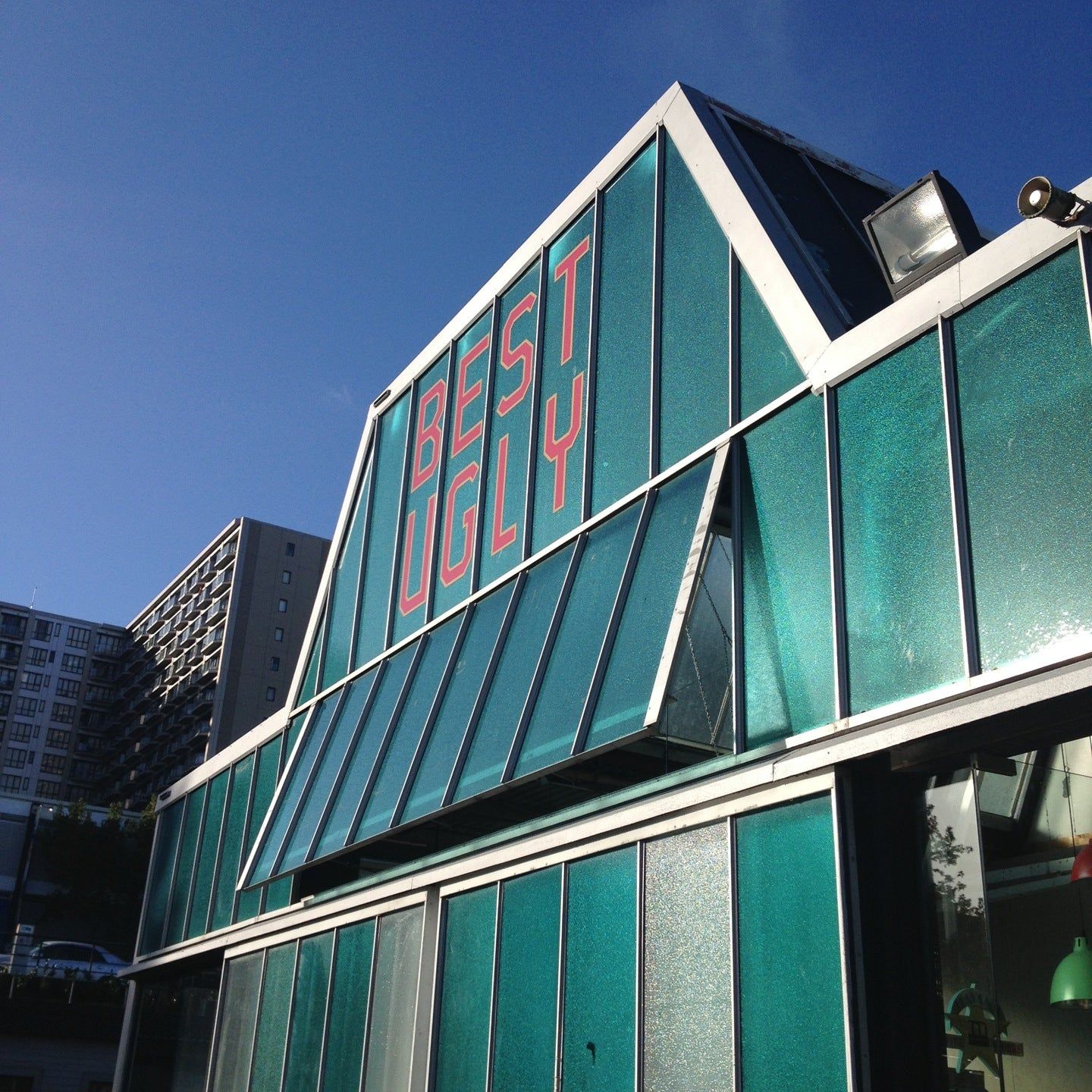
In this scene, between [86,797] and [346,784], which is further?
[86,797]

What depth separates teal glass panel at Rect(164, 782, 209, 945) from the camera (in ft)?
77.2

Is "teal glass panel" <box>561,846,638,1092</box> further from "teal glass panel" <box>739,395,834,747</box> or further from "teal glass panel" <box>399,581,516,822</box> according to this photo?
"teal glass panel" <box>399,581,516,822</box>

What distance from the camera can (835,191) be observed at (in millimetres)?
15055

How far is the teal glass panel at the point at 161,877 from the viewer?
24.9 metres

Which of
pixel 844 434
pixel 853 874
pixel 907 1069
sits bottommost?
pixel 907 1069

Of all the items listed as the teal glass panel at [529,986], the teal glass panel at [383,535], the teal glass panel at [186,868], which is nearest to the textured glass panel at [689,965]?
the teal glass panel at [529,986]

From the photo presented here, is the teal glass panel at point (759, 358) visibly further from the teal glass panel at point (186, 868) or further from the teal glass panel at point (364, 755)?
the teal glass panel at point (186, 868)

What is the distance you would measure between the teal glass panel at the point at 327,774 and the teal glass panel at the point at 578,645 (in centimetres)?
547

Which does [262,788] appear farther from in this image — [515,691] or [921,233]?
[921,233]

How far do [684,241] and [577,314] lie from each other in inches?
89.7

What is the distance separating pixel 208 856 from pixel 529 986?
41.4 feet

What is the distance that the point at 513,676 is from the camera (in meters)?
14.3

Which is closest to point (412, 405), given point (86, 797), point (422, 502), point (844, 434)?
point (422, 502)

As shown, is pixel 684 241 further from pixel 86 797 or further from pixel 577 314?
pixel 86 797
